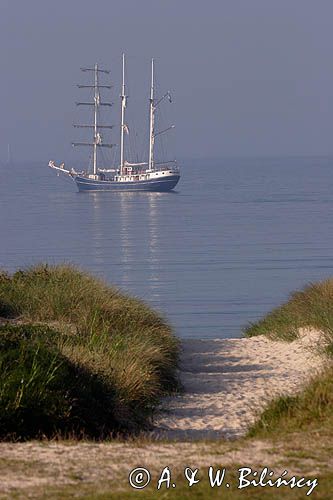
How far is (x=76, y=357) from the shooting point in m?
10.7

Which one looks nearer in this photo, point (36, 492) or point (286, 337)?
point (36, 492)

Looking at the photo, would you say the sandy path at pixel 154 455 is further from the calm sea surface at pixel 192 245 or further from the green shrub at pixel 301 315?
the calm sea surface at pixel 192 245

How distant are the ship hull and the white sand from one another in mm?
87492

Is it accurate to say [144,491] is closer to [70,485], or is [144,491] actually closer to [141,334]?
[70,485]

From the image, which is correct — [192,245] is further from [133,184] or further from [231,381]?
[133,184]

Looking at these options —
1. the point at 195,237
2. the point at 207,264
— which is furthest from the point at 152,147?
the point at 207,264

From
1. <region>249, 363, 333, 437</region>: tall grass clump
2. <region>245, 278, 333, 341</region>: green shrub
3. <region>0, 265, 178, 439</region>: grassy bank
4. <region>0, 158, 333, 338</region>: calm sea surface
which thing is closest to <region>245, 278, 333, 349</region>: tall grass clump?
<region>245, 278, 333, 341</region>: green shrub

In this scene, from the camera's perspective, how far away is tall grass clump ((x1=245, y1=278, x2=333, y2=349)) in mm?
16781

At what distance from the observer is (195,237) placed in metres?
56.1

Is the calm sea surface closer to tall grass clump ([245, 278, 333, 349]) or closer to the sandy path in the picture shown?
tall grass clump ([245, 278, 333, 349])

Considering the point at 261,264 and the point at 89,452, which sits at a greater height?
the point at 89,452

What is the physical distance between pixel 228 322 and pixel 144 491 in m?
22.3

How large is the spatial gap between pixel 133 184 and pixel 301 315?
8896 cm

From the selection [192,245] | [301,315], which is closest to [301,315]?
[301,315]
